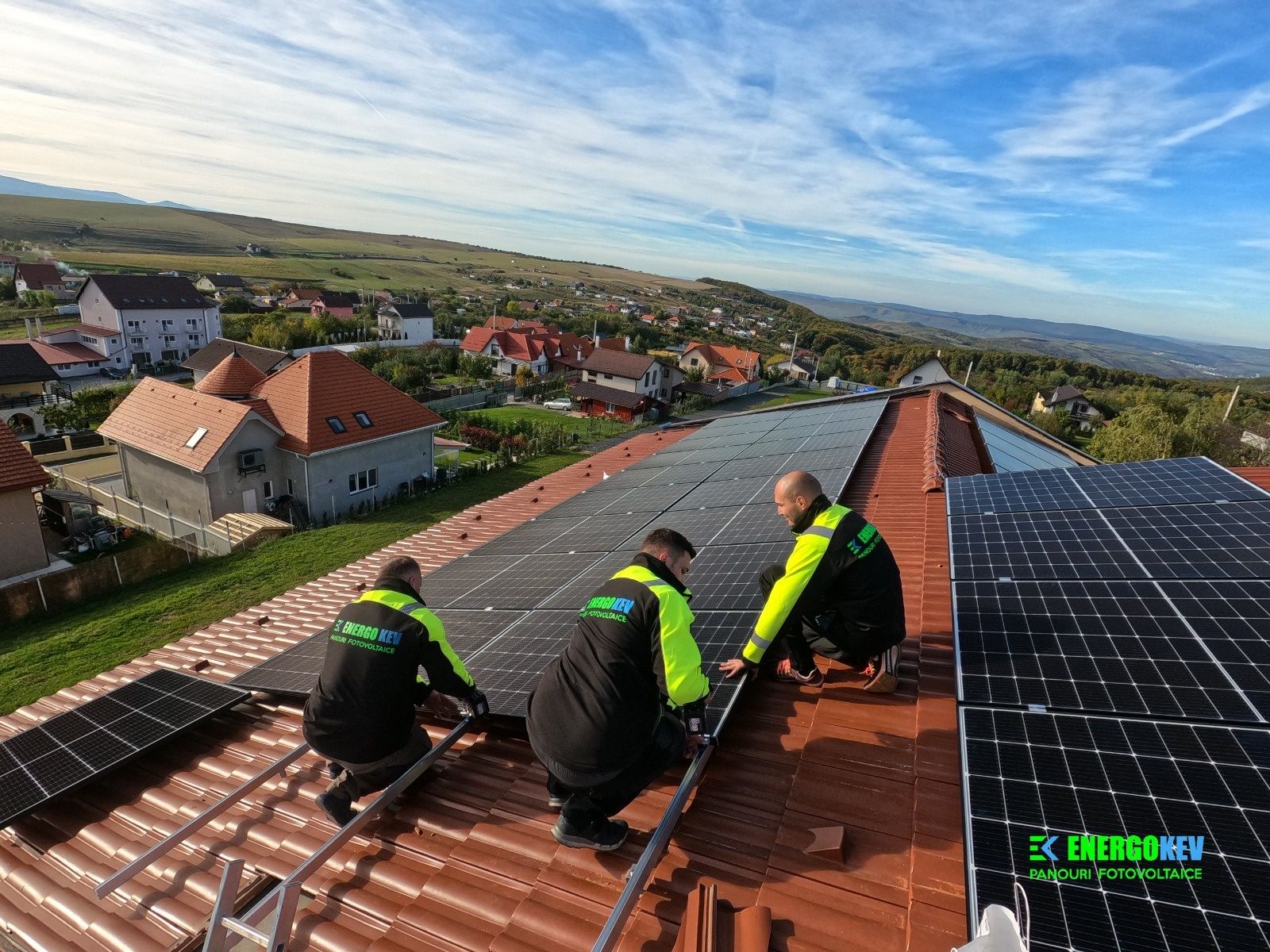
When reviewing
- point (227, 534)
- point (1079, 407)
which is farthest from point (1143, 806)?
point (1079, 407)

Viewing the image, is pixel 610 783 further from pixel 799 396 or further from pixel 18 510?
pixel 799 396

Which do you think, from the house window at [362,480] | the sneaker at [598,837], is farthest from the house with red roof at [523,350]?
the sneaker at [598,837]

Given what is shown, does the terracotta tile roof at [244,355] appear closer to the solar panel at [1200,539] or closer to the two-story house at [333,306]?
the two-story house at [333,306]

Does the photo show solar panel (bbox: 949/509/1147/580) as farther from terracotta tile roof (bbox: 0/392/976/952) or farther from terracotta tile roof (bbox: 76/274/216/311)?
terracotta tile roof (bbox: 76/274/216/311)

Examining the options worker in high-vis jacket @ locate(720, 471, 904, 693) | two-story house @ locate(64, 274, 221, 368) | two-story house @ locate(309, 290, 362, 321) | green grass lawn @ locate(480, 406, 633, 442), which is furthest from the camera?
two-story house @ locate(309, 290, 362, 321)

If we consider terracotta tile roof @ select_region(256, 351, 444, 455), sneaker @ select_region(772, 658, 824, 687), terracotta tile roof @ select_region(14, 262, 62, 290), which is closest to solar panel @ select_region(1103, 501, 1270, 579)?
sneaker @ select_region(772, 658, 824, 687)
